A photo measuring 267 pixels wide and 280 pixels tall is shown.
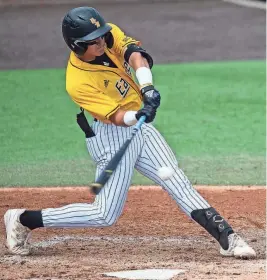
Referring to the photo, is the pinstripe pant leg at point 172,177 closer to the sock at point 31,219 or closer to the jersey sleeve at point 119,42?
the jersey sleeve at point 119,42

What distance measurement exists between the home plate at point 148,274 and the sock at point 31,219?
797 mm

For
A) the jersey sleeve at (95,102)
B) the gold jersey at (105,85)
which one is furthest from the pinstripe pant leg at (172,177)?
the jersey sleeve at (95,102)

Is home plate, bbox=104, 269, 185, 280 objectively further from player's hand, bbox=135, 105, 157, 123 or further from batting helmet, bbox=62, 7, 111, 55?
batting helmet, bbox=62, 7, 111, 55

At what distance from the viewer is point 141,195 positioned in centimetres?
802

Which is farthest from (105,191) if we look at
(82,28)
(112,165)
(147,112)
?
(82,28)

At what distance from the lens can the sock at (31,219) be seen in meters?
6.07

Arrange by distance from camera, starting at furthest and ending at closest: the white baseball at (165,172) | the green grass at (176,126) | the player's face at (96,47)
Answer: the green grass at (176,126), the white baseball at (165,172), the player's face at (96,47)

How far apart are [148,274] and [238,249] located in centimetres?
76

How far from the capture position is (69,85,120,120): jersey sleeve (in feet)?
19.0

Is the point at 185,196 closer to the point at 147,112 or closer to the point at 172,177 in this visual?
the point at 172,177

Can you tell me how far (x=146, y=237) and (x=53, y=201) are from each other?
1.32 meters

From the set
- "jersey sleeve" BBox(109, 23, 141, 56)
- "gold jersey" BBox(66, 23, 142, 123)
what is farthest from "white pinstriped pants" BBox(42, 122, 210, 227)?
"jersey sleeve" BBox(109, 23, 141, 56)

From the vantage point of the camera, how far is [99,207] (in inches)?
233

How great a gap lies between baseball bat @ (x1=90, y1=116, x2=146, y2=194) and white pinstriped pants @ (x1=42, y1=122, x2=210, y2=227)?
0.91 feet
